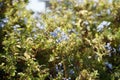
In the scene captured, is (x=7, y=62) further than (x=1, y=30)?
No

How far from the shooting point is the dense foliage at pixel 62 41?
170 inches

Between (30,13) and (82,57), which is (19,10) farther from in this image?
(82,57)

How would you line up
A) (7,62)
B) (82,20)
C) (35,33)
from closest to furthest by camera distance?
(7,62)
(35,33)
(82,20)

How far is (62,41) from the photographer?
4.41 m

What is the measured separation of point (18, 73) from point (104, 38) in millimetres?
1320

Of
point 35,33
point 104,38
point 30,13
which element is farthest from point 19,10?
point 104,38

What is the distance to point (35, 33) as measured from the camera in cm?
462

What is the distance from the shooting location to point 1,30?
187 inches

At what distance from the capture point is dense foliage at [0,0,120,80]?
14.2 ft

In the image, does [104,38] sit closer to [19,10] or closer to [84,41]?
[84,41]

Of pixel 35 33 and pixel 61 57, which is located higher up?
pixel 35 33

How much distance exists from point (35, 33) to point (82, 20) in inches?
29.2

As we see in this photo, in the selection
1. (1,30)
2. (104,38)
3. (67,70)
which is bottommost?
(67,70)

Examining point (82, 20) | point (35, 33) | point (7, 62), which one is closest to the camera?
point (7, 62)
